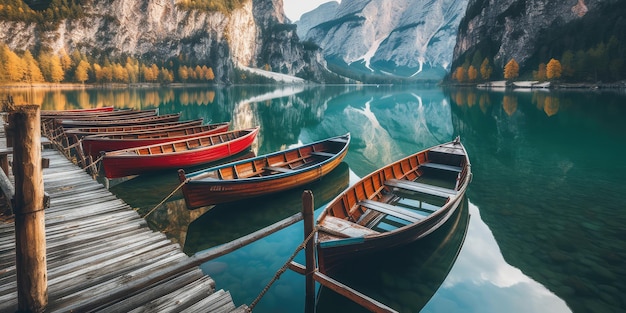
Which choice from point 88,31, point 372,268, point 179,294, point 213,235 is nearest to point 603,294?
point 372,268

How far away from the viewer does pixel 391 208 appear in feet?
34.0

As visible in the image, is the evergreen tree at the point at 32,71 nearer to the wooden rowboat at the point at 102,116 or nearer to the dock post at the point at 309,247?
the wooden rowboat at the point at 102,116

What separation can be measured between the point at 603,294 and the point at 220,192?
11714 millimetres

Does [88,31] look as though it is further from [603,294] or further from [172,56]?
[603,294]

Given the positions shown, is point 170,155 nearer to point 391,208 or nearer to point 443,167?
point 391,208

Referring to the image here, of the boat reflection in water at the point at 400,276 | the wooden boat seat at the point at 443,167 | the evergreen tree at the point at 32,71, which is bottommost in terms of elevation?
the boat reflection in water at the point at 400,276

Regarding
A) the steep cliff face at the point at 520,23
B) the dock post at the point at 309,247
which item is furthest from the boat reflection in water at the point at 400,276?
the steep cliff face at the point at 520,23

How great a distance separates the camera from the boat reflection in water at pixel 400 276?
25.6ft

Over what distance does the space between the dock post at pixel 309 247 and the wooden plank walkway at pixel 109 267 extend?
1.84 metres

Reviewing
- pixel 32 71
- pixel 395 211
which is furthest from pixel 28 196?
pixel 32 71

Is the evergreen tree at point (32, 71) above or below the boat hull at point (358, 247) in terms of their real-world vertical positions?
above

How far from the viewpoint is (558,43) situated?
136125 millimetres

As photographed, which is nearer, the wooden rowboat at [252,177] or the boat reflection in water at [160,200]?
the wooden rowboat at [252,177]

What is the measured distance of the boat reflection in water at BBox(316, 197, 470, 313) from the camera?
Result: 780 cm
